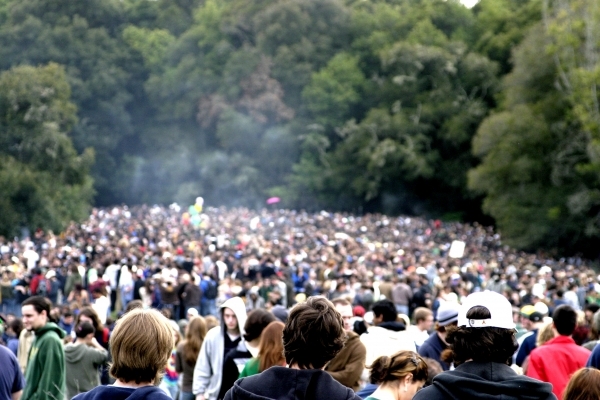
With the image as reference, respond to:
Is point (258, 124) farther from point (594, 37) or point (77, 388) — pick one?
point (77, 388)

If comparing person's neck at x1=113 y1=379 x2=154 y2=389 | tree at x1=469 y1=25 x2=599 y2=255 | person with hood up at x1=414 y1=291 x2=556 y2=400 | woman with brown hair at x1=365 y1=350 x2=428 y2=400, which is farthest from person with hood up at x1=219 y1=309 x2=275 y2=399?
tree at x1=469 y1=25 x2=599 y2=255

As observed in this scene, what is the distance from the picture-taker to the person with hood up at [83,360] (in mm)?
7527

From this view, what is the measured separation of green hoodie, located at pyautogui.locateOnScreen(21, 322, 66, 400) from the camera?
20.1 ft

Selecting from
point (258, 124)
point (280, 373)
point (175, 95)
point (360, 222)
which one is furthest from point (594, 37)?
point (280, 373)

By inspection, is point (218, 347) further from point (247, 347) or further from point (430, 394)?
point (430, 394)

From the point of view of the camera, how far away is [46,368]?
6105mm

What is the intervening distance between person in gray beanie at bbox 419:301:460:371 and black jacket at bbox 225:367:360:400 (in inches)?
121

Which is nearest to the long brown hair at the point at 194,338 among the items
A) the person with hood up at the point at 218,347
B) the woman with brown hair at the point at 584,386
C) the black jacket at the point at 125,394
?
the person with hood up at the point at 218,347

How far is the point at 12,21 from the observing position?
58.0m

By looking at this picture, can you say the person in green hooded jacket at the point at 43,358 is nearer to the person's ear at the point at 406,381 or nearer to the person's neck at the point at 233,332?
the person's neck at the point at 233,332

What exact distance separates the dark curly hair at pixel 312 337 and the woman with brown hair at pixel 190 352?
4.47 meters

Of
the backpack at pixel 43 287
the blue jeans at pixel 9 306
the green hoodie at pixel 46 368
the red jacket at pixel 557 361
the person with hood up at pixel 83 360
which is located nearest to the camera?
the red jacket at pixel 557 361

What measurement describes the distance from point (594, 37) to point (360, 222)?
37.8ft

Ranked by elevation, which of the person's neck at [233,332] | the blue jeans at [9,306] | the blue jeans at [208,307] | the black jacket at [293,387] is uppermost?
the black jacket at [293,387]
